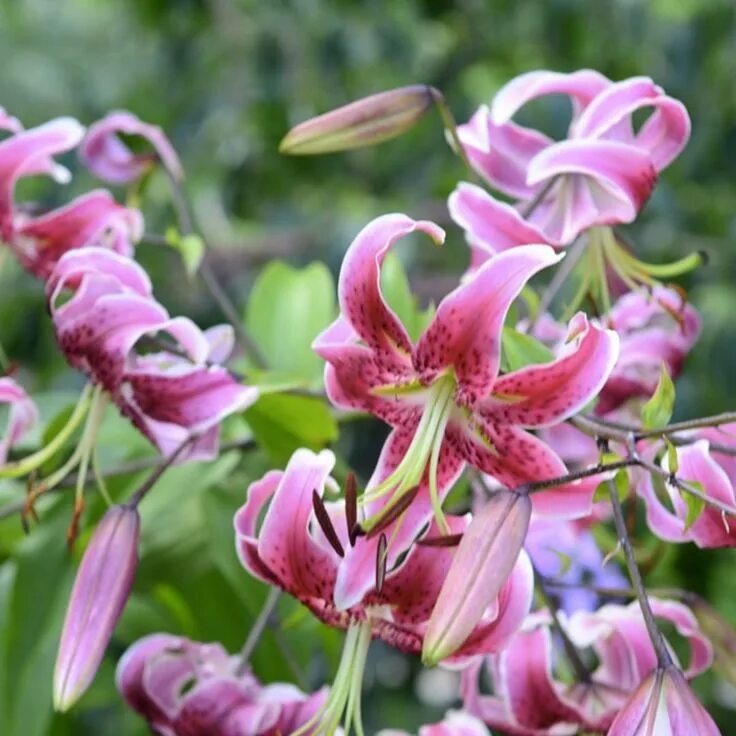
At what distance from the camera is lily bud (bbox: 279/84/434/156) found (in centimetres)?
50

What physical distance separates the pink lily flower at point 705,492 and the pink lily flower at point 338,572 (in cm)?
6

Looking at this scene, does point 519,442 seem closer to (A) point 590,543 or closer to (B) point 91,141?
(B) point 91,141

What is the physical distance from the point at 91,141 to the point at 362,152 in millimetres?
1049

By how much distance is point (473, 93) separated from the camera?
1579 millimetres

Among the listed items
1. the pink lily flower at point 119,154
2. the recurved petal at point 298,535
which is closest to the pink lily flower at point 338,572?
the recurved petal at point 298,535

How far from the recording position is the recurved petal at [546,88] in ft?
1.59

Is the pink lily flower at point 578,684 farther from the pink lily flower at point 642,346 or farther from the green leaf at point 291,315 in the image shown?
the green leaf at point 291,315

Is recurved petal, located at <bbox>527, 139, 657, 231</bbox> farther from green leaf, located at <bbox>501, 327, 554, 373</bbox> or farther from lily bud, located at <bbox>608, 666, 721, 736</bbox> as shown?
lily bud, located at <bbox>608, 666, 721, 736</bbox>

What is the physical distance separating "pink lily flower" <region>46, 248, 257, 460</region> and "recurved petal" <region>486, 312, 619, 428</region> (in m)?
0.10

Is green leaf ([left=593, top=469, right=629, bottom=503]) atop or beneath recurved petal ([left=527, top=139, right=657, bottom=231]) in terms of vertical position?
beneath

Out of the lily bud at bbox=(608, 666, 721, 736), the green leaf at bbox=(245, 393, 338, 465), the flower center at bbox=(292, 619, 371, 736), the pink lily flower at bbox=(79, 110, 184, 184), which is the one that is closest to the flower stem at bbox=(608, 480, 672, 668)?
the lily bud at bbox=(608, 666, 721, 736)

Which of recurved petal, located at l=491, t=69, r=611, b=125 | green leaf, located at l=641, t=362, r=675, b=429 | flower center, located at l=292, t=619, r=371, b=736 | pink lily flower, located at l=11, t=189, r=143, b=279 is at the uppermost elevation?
Result: recurved petal, located at l=491, t=69, r=611, b=125

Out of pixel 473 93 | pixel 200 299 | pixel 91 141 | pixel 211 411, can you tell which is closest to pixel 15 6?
pixel 200 299

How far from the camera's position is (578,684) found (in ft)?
1.64
